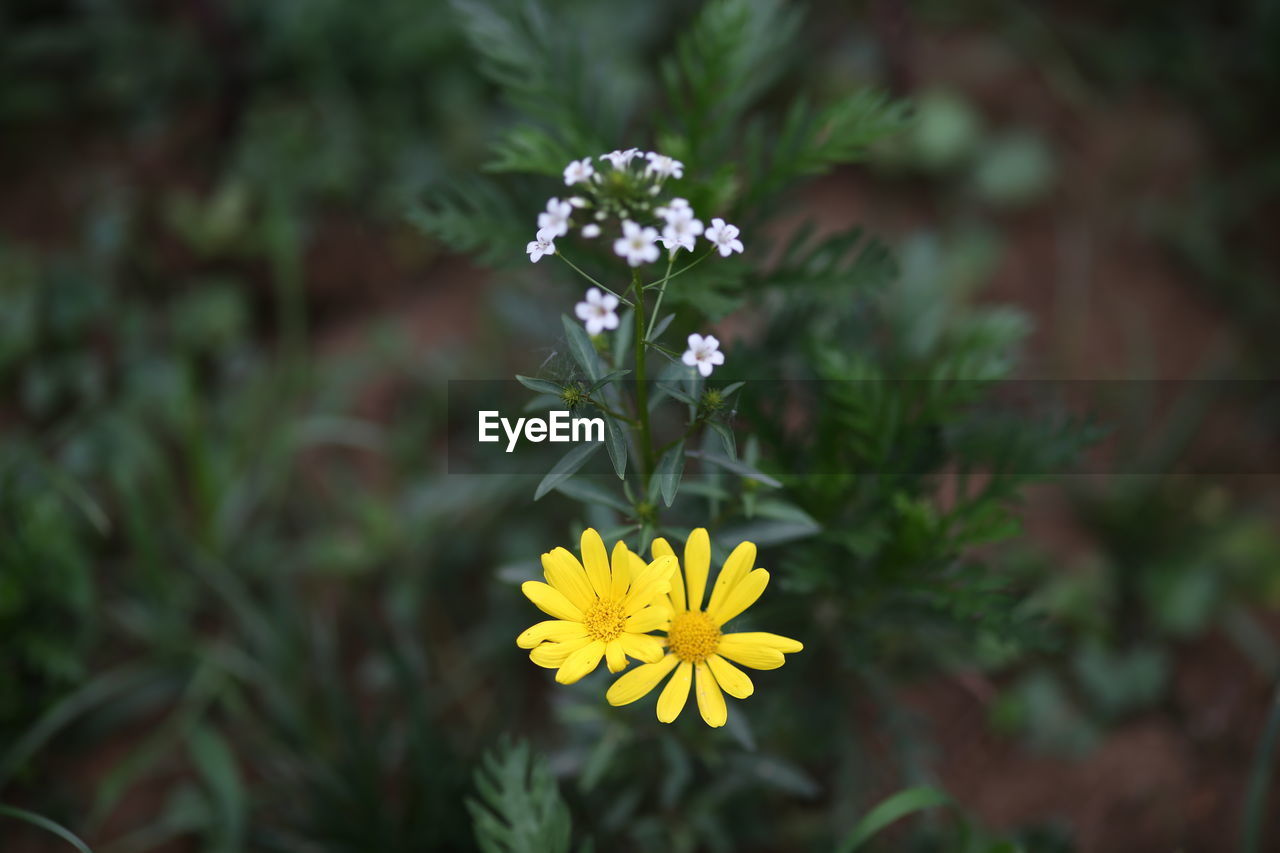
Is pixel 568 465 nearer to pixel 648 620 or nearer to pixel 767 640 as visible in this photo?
pixel 648 620

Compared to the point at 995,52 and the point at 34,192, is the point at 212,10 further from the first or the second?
the point at 995,52

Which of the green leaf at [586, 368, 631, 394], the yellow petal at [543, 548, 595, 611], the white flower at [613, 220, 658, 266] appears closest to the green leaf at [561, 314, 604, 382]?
the green leaf at [586, 368, 631, 394]

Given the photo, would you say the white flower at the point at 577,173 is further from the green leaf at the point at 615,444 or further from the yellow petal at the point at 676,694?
the yellow petal at the point at 676,694

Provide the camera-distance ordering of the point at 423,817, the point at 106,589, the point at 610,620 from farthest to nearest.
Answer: the point at 106,589 < the point at 423,817 < the point at 610,620

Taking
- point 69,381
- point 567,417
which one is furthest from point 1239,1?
point 69,381

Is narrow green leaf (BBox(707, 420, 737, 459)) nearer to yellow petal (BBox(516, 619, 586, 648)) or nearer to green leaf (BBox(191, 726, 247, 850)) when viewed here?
yellow petal (BBox(516, 619, 586, 648))

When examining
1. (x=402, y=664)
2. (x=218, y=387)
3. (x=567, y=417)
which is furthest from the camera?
(x=218, y=387)

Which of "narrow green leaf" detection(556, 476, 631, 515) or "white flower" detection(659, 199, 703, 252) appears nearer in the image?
"white flower" detection(659, 199, 703, 252)
